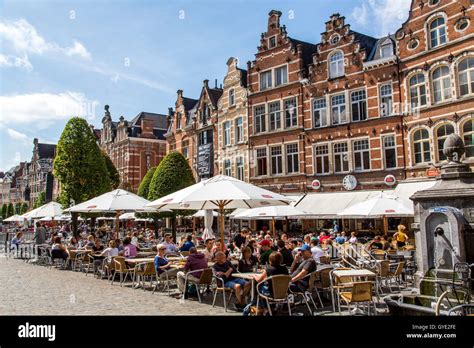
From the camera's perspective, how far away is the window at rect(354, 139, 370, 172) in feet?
84.8

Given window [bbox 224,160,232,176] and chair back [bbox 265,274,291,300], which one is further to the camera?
window [bbox 224,160,232,176]

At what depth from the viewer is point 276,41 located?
31.1 meters

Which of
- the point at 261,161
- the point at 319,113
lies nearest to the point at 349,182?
the point at 319,113

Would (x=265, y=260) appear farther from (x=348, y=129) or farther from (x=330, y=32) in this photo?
(x=330, y=32)

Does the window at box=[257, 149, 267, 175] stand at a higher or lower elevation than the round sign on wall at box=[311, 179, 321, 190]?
higher

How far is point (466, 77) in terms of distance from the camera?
2122 centimetres

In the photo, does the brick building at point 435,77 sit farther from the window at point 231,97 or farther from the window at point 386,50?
the window at point 231,97

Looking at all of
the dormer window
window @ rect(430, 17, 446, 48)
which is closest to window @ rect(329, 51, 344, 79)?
the dormer window

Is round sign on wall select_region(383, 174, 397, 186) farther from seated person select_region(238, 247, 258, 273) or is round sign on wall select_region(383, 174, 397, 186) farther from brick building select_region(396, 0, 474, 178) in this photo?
seated person select_region(238, 247, 258, 273)

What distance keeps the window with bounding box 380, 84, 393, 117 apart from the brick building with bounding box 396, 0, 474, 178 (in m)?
0.86

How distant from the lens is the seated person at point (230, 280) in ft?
29.1

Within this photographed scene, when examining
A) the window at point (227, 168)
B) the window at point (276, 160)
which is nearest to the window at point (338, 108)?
the window at point (276, 160)

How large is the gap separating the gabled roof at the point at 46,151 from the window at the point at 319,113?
234 feet
